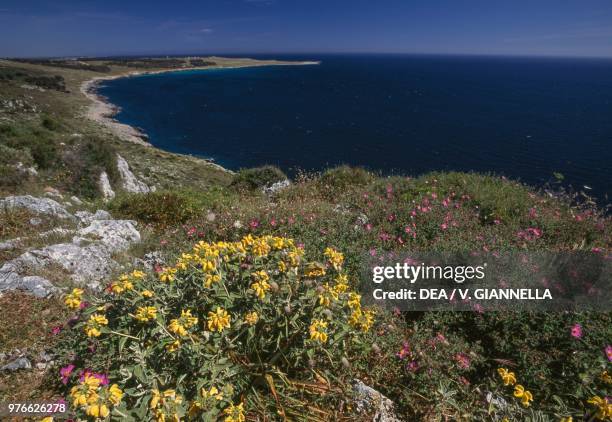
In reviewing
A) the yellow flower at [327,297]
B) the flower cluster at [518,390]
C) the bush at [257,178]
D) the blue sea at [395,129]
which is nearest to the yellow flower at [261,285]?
the yellow flower at [327,297]

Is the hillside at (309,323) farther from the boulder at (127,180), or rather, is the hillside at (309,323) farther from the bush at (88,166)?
the boulder at (127,180)

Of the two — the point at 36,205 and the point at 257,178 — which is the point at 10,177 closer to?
the point at 36,205

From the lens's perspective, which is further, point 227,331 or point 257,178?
point 257,178

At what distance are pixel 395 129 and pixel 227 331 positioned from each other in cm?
6892

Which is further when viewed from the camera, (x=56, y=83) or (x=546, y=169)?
(x=56, y=83)

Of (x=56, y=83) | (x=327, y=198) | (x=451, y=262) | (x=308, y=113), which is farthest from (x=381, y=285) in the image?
(x=56, y=83)

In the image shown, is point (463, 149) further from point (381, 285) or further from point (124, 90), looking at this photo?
point (124, 90)

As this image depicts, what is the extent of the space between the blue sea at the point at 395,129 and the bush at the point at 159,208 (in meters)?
24.9

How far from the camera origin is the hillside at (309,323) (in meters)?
3.06

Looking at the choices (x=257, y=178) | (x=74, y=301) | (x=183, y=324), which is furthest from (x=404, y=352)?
(x=257, y=178)

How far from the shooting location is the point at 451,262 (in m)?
5.71

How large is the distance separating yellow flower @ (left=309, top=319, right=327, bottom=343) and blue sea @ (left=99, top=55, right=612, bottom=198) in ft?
98.6

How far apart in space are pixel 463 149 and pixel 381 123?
2288 cm

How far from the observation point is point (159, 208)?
32.3 ft
